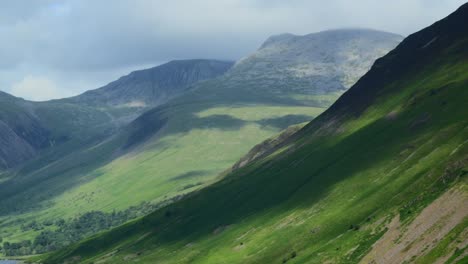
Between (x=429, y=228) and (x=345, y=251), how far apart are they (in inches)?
1024

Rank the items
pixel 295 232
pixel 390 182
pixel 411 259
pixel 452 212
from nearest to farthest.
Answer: pixel 411 259 → pixel 452 212 → pixel 390 182 → pixel 295 232

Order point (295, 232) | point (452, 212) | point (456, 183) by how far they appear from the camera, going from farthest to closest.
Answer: point (295, 232) < point (456, 183) < point (452, 212)

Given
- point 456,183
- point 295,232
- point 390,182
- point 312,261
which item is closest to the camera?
point 456,183

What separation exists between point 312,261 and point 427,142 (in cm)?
6391

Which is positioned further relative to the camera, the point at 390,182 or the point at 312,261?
the point at 390,182

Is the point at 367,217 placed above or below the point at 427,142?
below

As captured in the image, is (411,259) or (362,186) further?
(362,186)

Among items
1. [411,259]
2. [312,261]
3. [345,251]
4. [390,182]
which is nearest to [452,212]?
[411,259]

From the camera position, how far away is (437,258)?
97.2 metres

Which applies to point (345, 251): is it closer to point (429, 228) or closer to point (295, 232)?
point (429, 228)

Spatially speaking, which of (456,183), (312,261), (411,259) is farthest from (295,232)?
(411,259)

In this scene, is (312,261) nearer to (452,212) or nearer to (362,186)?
(452,212)

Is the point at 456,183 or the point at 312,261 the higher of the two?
the point at 456,183

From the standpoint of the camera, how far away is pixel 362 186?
19425cm
